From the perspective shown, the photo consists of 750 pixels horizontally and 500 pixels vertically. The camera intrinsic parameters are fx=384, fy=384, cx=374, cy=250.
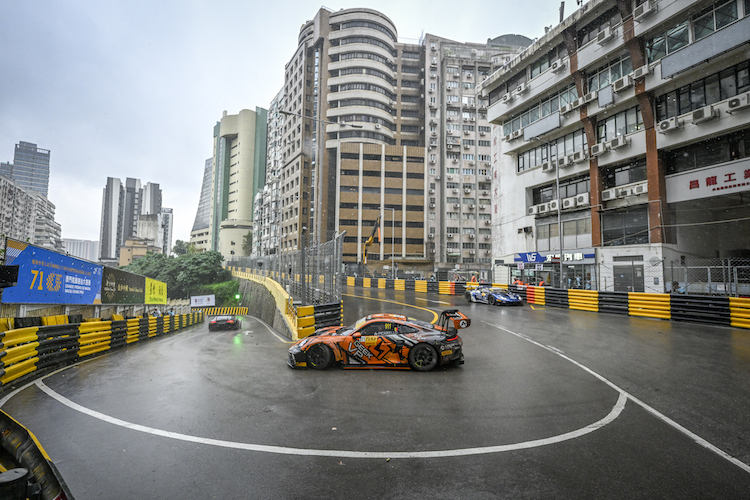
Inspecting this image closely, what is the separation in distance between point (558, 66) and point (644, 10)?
6938 millimetres

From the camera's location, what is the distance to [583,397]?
6.56 meters

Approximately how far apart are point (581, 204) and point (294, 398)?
102ft

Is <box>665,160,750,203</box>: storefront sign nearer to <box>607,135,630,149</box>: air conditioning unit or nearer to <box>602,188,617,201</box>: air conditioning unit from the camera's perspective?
<box>602,188,617,201</box>: air conditioning unit

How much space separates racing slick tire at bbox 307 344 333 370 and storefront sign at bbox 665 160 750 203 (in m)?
26.2

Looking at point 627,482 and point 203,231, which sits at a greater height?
point 203,231

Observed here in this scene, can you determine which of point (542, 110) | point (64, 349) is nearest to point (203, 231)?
point (542, 110)

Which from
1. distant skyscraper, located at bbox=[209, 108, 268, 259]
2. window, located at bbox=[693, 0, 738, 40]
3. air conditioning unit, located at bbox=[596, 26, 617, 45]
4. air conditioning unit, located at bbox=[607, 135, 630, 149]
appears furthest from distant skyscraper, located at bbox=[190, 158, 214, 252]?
window, located at bbox=[693, 0, 738, 40]

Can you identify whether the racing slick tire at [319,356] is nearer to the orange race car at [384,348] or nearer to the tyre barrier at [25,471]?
the orange race car at [384,348]

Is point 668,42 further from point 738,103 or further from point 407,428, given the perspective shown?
point 407,428

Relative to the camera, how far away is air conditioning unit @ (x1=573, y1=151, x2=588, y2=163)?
30.2 metres

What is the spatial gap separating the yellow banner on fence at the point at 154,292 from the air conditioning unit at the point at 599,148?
3406 cm

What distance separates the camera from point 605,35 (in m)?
28.0

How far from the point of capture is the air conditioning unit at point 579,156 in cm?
3021

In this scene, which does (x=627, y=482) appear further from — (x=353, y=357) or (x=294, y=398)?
(x=353, y=357)
